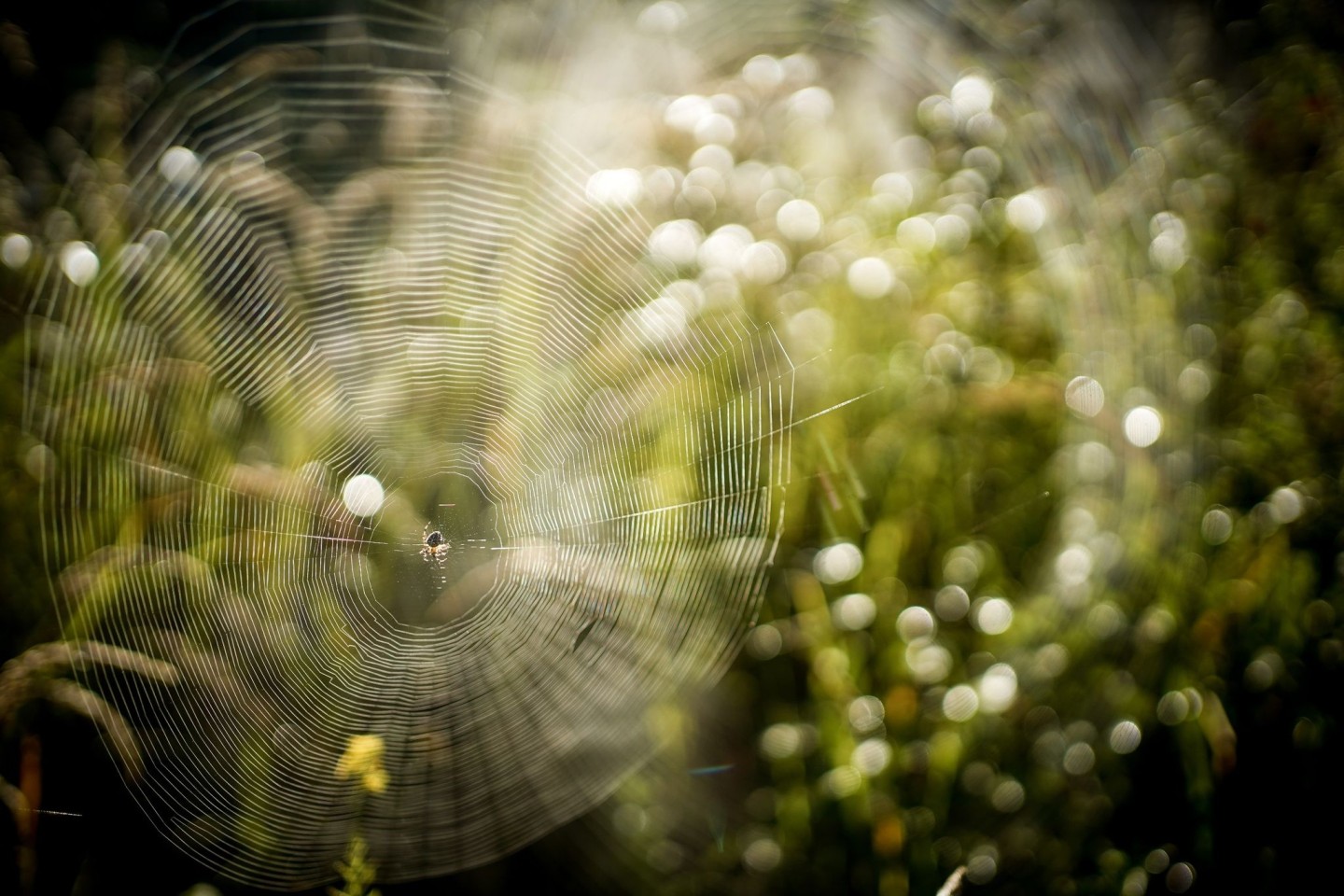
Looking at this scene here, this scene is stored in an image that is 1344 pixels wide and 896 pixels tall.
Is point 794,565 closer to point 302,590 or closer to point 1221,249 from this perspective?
point 302,590

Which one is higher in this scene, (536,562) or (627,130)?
(627,130)

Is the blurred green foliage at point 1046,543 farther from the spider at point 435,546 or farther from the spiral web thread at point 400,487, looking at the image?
the spider at point 435,546

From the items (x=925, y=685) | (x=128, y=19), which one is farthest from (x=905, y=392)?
(x=128, y=19)

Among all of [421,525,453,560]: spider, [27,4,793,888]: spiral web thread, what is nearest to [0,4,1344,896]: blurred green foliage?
[27,4,793,888]: spiral web thread

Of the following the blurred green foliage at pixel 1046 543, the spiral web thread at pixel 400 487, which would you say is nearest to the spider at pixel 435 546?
the spiral web thread at pixel 400 487

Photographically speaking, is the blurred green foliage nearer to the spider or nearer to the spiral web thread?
the spiral web thread

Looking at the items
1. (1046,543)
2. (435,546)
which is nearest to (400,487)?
(435,546)
